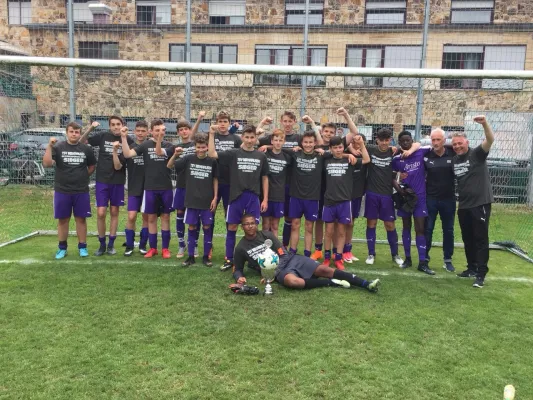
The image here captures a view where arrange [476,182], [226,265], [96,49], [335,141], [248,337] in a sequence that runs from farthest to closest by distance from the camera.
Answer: [96,49] < [335,141] < [226,265] < [476,182] < [248,337]

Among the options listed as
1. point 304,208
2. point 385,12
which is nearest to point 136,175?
point 304,208

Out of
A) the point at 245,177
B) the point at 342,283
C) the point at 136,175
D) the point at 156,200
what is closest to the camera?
the point at 342,283

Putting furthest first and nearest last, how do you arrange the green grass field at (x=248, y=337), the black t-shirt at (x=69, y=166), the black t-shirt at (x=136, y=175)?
the black t-shirt at (x=136, y=175), the black t-shirt at (x=69, y=166), the green grass field at (x=248, y=337)

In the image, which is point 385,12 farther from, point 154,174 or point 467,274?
point 154,174

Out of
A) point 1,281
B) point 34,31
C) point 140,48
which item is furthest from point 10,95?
point 34,31

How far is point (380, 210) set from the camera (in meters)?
6.07

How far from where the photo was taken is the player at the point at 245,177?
5.50 m

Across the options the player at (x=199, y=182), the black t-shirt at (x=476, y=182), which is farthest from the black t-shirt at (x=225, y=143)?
the black t-shirt at (x=476, y=182)

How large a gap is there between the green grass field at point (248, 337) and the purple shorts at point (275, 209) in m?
0.86

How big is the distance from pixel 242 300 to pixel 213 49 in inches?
399

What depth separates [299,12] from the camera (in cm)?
1266

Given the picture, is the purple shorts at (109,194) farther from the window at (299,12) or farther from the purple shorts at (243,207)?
the window at (299,12)

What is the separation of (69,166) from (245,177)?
2.38 meters

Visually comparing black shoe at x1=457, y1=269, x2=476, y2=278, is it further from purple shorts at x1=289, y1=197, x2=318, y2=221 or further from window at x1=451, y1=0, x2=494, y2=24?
window at x1=451, y1=0, x2=494, y2=24
